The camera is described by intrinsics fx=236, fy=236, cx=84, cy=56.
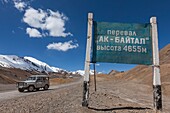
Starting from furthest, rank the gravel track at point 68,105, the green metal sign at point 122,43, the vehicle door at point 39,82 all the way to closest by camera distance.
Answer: the vehicle door at point 39,82 < the green metal sign at point 122,43 < the gravel track at point 68,105

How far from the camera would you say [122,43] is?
1138 cm

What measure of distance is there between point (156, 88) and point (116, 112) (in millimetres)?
2158

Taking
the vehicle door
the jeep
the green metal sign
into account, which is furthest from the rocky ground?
the vehicle door

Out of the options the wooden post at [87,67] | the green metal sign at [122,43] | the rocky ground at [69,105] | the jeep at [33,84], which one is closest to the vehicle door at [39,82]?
the jeep at [33,84]

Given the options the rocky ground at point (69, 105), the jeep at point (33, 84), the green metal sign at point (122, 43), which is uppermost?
the green metal sign at point (122, 43)

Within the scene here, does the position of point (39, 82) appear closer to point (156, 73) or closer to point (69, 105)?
point (69, 105)

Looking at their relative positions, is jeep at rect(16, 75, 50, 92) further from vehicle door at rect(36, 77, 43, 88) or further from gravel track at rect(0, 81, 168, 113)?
gravel track at rect(0, 81, 168, 113)

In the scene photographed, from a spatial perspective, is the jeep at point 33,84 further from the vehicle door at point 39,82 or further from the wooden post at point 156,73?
the wooden post at point 156,73

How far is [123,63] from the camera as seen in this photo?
11359 mm

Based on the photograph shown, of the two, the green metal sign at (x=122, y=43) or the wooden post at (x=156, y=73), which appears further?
the green metal sign at (x=122, y=43)

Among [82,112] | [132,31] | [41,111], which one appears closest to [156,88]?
[132,31]

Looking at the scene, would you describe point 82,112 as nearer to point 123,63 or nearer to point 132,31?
point 123,63

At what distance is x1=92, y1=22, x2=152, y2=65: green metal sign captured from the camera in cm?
1134

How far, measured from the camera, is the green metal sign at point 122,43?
11344 millimetres
